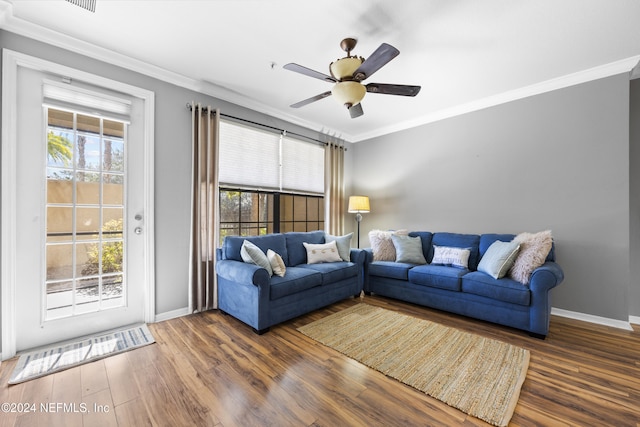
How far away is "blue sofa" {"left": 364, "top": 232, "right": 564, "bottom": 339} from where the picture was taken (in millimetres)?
2506

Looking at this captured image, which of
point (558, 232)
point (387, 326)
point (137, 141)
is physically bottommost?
point (387, 326)

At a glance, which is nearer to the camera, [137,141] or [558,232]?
[137,141]

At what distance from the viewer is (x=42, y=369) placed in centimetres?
197

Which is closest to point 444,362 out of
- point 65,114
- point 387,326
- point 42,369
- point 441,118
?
point 387,326

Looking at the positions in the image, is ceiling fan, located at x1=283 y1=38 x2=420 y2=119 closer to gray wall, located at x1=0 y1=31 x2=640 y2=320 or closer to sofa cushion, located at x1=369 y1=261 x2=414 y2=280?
gray wall, located at x1=0 y1=31 x2=640 y2=320

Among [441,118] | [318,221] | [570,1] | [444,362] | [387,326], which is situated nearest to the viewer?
[570,1]

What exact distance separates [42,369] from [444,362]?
123 inches

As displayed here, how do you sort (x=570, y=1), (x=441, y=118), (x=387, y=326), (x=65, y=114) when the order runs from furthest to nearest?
(x=441, y=118), (x=387, y=326), (x=65, y=114), (x=570, y=1)

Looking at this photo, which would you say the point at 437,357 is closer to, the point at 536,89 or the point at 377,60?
the point at 377,60

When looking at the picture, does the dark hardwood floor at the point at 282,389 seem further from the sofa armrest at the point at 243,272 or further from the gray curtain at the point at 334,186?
the gray curtain at the point at 334,186

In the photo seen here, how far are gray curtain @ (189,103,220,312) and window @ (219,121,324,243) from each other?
199 mm

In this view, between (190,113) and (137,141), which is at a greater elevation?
(190,113)

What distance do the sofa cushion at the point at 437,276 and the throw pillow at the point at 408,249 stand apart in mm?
241

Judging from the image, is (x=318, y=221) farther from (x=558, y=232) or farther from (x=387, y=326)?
(x=558, y=232)
